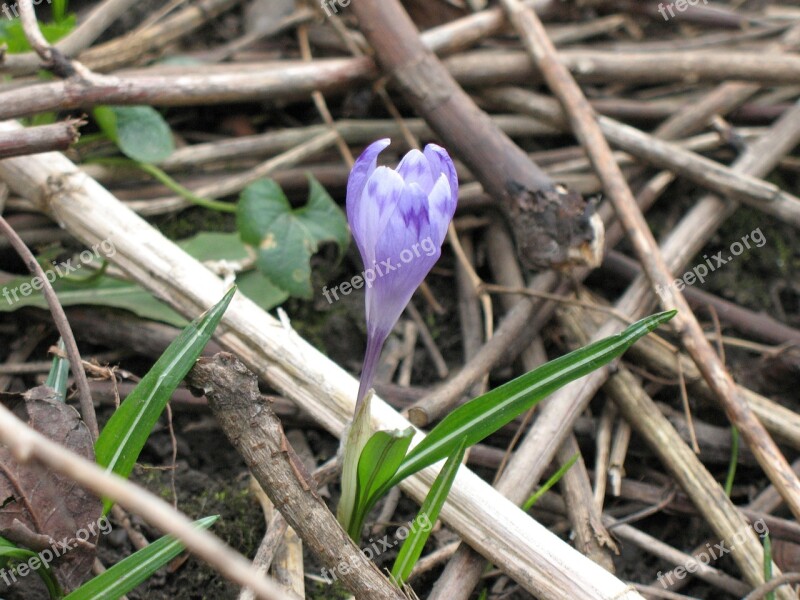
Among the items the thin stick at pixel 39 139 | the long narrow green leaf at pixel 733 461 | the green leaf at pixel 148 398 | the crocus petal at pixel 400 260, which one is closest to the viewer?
the crocus petal at pixel 400 260

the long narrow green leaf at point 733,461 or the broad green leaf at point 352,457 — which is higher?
the broad green leaf at point 352,457

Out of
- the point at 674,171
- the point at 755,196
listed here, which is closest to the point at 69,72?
the point at 674,171

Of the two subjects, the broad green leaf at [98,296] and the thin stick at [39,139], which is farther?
the broad green leaf at [98,296]

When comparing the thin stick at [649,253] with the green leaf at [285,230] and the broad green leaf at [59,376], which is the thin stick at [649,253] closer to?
the green leaf at [285,230]

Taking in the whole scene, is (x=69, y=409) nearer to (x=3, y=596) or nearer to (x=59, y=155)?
(x=3, y=596)

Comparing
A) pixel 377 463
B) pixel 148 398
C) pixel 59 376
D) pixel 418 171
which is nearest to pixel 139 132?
pixel 59 376

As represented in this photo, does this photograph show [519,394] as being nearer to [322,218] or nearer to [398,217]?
[398,217]

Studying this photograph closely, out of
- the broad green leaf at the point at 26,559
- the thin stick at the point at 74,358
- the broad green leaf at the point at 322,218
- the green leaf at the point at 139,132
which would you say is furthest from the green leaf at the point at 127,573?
the green leaf at the point at 139,132
